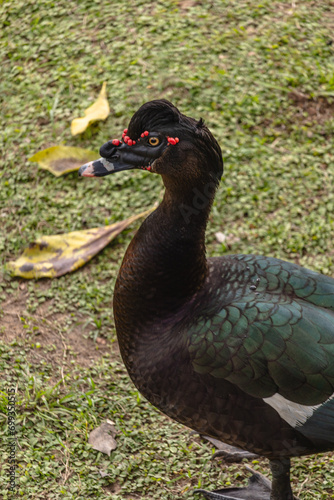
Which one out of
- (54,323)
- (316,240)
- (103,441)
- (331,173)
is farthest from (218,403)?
(331,173)

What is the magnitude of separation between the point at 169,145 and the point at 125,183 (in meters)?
1.97

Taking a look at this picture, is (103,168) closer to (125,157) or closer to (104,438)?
(125,157)

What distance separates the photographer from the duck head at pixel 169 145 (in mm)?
2771

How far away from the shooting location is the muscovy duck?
9.00 ft

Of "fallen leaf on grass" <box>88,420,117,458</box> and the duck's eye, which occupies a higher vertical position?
the duck's eye

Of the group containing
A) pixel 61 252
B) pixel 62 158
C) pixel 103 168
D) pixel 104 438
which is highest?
pixel 103 168

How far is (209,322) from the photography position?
287 cm

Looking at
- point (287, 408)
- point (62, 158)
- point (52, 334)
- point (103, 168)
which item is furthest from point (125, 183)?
point (287, 408)

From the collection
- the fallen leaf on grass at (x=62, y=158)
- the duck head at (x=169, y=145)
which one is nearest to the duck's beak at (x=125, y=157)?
the duck head at (x=169, y=145)

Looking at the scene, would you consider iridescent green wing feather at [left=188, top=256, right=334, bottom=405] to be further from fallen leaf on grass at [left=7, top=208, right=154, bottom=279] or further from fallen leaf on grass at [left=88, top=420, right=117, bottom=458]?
fallen leaf on grass at [left=7, top=208, right=154, bottom=279]

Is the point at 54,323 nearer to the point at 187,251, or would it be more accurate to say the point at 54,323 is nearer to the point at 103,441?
the point at 103,441

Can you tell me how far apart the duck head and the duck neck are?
0.32 ft

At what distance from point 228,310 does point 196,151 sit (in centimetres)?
70

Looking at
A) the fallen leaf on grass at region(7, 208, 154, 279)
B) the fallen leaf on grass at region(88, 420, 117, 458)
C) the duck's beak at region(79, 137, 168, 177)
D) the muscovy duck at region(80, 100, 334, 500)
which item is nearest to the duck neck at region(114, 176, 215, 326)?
the muscovy duck at region(80, 100, 334, 500)
